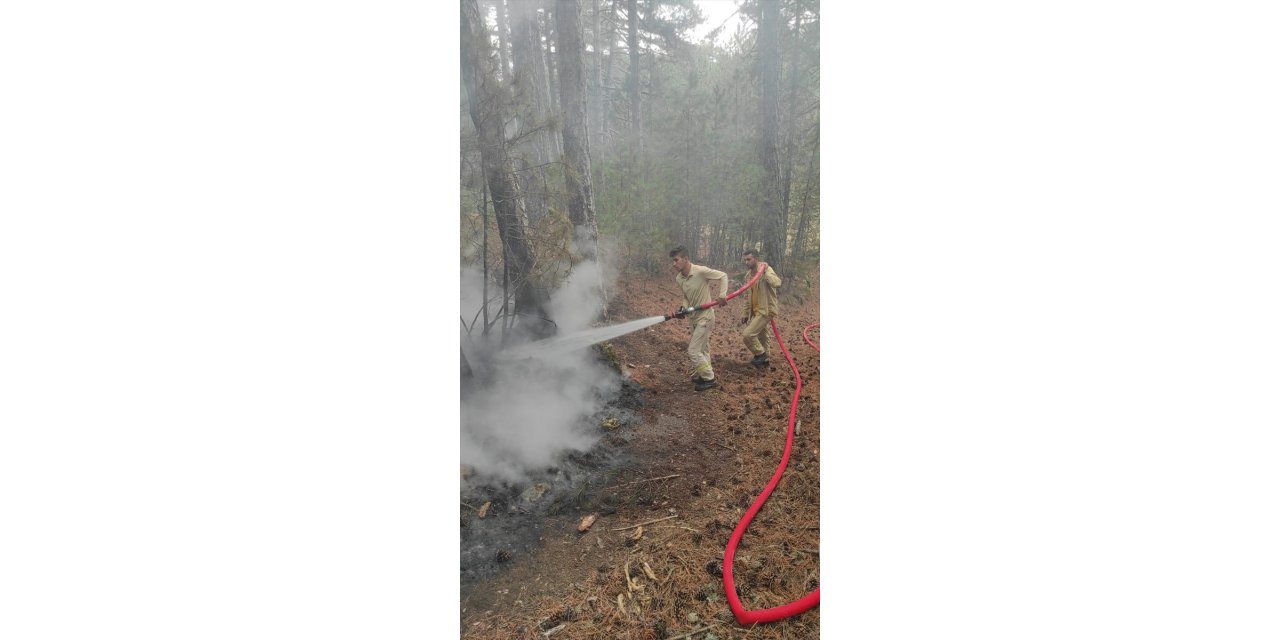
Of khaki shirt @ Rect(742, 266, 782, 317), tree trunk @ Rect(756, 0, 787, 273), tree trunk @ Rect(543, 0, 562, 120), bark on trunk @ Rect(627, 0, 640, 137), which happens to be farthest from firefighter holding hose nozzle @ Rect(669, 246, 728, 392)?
tree trunk @ Rect(543, 0, 562, 120)

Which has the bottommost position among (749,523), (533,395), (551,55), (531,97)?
(749,523)

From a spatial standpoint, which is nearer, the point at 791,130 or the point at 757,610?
the point at 757,610

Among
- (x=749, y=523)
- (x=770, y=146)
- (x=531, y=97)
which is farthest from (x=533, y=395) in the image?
(x=770, y=146)

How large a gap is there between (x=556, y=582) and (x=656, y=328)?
1.22m

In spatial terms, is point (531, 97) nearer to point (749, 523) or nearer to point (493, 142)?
point (493, 142)

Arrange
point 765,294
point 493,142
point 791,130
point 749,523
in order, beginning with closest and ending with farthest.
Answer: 1. point 749,523
2. point 493,142
3. point 791,130
4. point 765,294

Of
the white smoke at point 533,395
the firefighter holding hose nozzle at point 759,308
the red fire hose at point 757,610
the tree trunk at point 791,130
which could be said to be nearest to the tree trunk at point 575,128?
the white smoke at point 533,395

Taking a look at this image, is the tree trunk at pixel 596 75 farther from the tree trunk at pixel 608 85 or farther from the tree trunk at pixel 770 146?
the tree trunk at pixel 770 146

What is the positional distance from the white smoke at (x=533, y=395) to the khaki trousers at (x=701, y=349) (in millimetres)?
417

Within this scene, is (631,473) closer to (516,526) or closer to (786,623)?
(516,526)

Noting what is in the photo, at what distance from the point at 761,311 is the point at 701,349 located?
36cm

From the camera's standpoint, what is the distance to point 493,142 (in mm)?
2412

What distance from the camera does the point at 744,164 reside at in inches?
105

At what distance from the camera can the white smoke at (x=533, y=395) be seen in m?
2.35
